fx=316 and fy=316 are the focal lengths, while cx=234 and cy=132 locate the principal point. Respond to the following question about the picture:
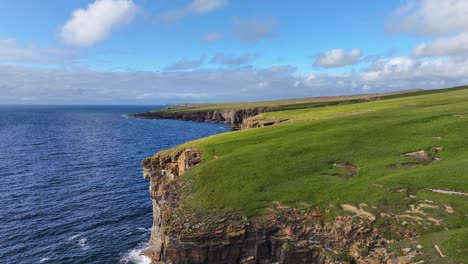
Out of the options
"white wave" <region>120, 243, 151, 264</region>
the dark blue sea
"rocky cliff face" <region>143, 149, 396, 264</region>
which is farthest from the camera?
the dark blue sea

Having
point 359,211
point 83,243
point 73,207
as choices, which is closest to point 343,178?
point 359,211

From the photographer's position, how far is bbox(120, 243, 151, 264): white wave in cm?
4188

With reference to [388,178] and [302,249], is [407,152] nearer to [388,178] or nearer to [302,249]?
[388,178]

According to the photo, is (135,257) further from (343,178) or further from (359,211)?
(359,211)

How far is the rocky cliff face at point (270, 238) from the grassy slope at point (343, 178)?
1643mm

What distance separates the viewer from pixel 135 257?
43062 millimetres

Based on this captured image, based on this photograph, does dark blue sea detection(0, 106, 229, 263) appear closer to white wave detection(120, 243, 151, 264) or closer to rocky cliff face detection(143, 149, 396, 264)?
white wave detection(120, 243, 151, 264)

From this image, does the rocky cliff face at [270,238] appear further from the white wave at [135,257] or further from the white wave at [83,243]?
the white wave at [83,243]

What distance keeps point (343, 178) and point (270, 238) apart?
1153 centimetres

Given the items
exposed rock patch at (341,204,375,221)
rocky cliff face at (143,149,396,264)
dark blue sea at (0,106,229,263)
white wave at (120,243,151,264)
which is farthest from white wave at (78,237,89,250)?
exposed rock patch at (341,204,375,221)

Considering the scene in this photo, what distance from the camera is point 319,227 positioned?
1125 inches

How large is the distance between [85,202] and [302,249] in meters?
48.5

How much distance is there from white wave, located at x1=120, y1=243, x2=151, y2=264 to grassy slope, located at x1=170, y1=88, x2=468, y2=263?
43.1ft

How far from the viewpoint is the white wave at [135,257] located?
41.9 m
